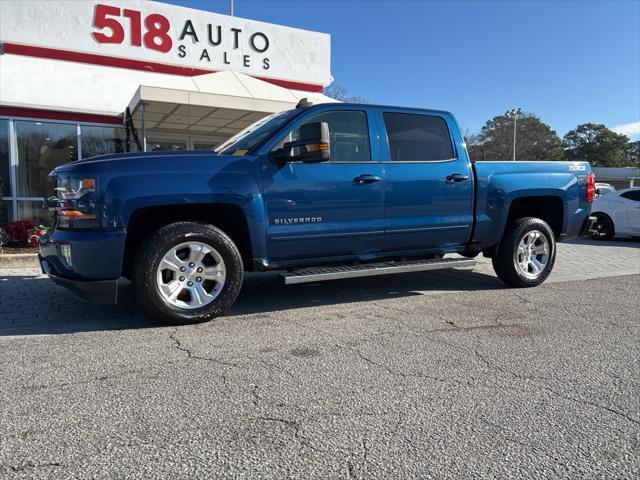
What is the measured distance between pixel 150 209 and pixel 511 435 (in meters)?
3.27

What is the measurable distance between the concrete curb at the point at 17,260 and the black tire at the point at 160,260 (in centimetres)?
439

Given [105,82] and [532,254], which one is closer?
[532,254]

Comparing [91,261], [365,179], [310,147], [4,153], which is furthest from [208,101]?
[91,261]

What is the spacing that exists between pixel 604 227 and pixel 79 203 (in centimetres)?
1296

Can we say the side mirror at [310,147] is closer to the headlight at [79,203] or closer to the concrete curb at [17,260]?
Answer: the headlight at [79,203]

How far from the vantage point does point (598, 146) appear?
76.8 meters

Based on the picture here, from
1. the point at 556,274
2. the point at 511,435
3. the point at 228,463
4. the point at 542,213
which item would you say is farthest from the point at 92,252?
the point at 556,274

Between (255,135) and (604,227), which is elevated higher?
(255,135)

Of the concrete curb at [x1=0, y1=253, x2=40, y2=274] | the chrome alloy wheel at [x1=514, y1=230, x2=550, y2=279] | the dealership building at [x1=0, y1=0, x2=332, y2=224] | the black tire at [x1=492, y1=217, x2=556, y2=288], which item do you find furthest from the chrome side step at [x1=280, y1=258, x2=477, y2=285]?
the dealership building at [x1=0, y1=0, x2=332, y2=224]

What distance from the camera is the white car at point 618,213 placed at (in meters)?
12.4

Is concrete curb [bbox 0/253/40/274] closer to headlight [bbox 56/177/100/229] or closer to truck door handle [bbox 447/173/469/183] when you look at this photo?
headlight [bbox 56/177/100/229]

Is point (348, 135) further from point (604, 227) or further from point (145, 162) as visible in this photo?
point (604, 227)

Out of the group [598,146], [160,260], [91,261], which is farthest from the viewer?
[598,146]

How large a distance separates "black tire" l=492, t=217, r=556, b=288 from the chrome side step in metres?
0.62
